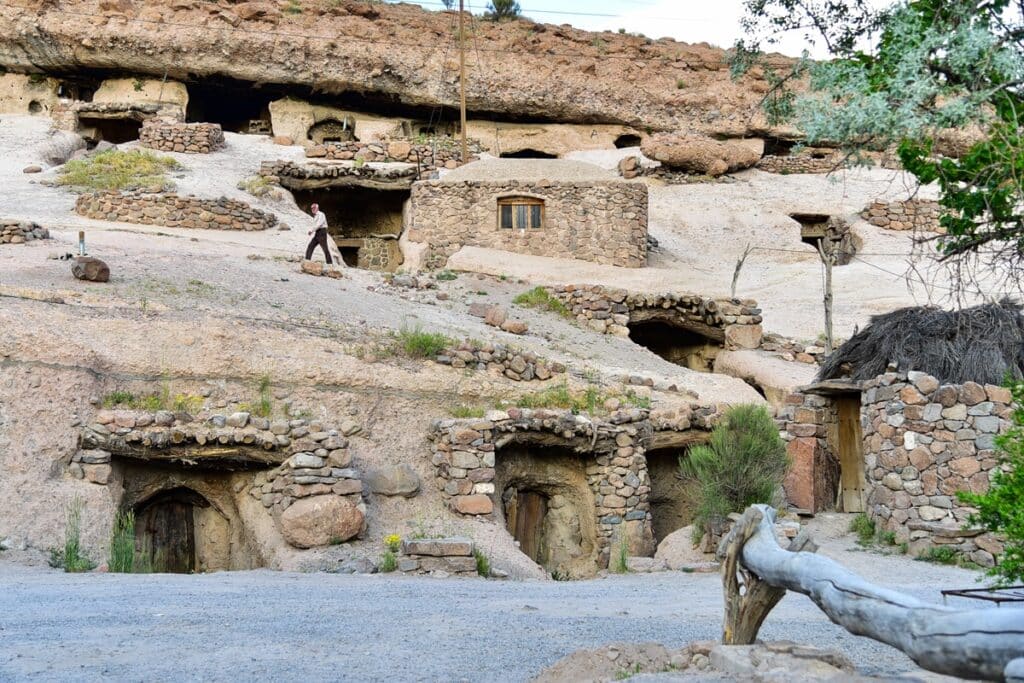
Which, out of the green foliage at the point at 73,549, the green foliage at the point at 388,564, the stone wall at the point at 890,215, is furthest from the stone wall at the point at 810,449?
the stone wall at the point at 890,215

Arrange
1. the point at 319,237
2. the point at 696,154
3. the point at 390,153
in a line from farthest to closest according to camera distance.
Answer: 1. the point at 696,154
2. the point at 390,153
3. the point at 319,237

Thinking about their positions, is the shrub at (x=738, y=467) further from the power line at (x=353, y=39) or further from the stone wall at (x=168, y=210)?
the power line at (x=353, y=39)

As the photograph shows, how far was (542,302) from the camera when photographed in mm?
21469

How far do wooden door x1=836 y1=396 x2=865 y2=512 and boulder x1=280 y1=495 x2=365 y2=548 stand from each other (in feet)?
22.0

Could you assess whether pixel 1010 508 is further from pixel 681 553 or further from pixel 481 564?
pixel 681 553

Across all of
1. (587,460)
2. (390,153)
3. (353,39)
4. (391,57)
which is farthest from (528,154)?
(587,460)

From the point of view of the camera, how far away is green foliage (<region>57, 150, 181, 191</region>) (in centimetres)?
2552

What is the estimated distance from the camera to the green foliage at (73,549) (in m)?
10.3

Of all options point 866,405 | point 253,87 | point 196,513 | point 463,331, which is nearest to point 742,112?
point 253,87

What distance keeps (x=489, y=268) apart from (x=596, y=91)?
16.1m

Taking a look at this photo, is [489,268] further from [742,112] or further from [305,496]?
[742,112]

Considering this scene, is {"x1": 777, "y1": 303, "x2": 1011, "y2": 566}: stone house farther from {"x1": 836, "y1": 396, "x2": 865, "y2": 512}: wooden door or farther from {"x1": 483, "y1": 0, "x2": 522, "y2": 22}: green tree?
{"x1": 483, "y1": 0, "x2": 522, "y2": 22}: green tree

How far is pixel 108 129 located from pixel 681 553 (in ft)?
91.5

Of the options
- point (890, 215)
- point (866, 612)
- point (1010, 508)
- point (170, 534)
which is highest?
point (890, 215)
